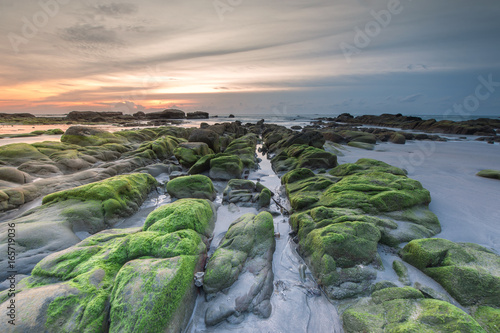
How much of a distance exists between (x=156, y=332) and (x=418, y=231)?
6.88m

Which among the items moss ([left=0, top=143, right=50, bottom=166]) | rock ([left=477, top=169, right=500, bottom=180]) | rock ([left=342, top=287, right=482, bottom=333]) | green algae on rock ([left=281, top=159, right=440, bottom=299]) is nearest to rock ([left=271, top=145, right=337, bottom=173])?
green algae on rock ([left=281, top=159, right=440, bottom=299])

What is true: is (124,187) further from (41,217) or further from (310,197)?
(310,197)

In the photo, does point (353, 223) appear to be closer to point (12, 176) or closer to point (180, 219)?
point (180, 219)

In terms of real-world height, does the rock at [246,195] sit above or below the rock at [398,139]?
below

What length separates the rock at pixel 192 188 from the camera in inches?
366

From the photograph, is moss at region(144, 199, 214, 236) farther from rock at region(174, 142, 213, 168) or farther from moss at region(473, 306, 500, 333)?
rock at region(174, 142, 213, 168)

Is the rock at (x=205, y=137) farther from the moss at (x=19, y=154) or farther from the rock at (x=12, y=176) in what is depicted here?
the rock at (x=12, y=176)

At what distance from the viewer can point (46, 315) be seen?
124 inches

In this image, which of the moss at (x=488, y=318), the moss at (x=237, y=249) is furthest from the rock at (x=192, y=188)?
the moss at (x=488, y=318)

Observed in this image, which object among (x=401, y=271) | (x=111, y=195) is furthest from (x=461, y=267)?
(x=111, y=195)

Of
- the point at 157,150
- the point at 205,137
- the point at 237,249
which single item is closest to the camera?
the point at 237,249

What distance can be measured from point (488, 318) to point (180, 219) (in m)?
6.35

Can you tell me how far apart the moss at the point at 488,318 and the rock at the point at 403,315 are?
2.27ft

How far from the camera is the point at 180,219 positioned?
5.64 m
